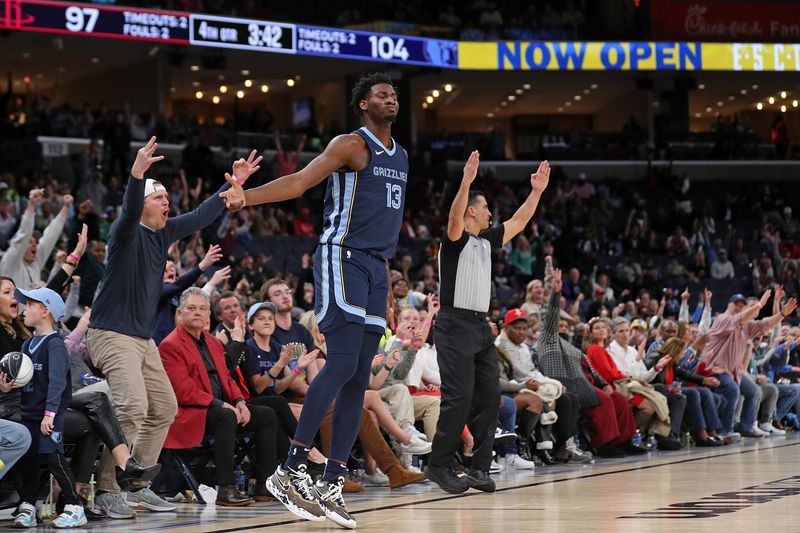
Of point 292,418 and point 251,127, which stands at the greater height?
point 251,127

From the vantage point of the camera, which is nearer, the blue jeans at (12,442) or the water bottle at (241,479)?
the blue jeans at (12,442)

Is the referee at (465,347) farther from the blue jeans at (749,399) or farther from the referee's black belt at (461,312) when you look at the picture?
the blue jeans at (749,399)

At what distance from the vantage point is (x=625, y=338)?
1218 centimetres

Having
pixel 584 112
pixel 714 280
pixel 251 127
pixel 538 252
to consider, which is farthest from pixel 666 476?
pixel 584 112

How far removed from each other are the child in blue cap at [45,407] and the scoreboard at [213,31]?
51.4 ft

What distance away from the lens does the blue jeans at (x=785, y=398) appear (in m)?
14.8

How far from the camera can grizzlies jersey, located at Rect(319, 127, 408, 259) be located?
566 centimetres

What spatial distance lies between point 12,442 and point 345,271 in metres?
1.98

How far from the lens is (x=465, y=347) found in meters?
7.21

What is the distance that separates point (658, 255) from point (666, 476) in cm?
1738

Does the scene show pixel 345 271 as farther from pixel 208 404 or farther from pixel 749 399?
pixel 749 399

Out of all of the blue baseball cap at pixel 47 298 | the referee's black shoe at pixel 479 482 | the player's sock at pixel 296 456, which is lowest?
the referee's black shoe at pixel 479 482

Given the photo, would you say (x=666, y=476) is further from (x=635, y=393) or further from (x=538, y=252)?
(x=538, y=252)

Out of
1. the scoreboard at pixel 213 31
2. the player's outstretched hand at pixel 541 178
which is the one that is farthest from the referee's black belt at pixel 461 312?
the scoreboard at pixel 213 31
